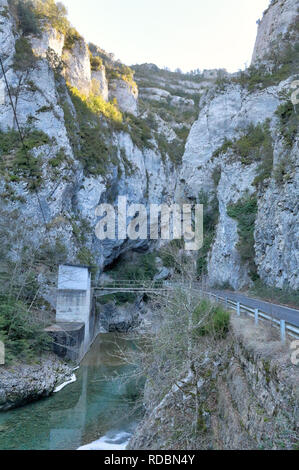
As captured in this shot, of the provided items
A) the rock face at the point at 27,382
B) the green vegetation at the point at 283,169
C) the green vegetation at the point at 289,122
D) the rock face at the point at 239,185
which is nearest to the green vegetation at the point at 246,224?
the rock face at the point at 239,185

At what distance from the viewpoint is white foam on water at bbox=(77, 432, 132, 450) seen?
888 centimetres

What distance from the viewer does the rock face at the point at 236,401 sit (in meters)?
4.50

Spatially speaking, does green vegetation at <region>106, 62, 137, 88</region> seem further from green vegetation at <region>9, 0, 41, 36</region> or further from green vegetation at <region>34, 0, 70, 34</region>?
green vegetation at <region>9, 0, 41, 36</region>

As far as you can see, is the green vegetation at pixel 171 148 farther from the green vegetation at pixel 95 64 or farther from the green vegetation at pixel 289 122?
the green vegetation at pixel 289 122

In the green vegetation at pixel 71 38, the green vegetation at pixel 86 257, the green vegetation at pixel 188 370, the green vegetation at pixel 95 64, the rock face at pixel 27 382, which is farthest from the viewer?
the green vegetation at pixel 95 64

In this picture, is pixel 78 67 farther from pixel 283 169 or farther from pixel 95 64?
pixel 283 169

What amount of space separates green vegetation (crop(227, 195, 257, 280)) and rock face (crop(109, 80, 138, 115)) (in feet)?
99.0

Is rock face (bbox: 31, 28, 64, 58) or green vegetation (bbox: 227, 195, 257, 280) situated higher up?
rock face (bbox: 31, 28, 64, 58)

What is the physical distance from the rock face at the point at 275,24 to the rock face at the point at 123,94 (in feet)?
61.3

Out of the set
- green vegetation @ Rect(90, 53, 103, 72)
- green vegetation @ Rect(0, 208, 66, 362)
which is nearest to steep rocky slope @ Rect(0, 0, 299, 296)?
green vegetation @ Rect(90, 53, 103, 72)

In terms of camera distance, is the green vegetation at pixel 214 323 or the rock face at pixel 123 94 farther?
the rock face at pixel 123 94

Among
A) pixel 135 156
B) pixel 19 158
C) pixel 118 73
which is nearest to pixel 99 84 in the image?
pixel 118 73

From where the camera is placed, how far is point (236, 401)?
6.38 meters

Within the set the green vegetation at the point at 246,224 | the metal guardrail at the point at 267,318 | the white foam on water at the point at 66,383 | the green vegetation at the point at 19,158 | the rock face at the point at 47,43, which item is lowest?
the white foam on water at the point at 66,383
